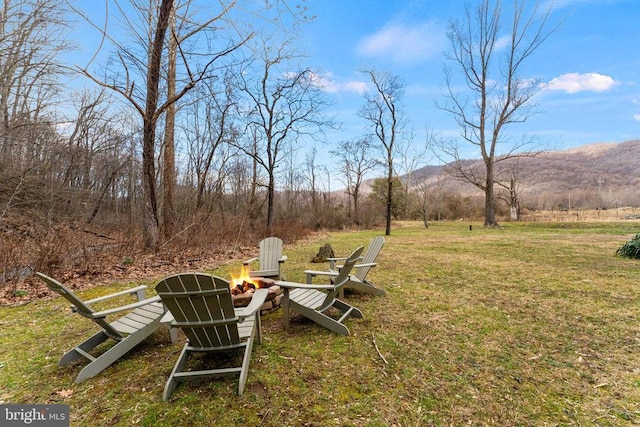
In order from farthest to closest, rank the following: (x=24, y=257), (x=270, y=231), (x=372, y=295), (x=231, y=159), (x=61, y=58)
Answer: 1. (x=231, y=159)
2. (x=270, y=231)
3. (x=61, y=58)
4. (x=24, y=257)
5. (x=372, y=295)

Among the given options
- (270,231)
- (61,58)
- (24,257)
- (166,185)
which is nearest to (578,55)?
(270,231)

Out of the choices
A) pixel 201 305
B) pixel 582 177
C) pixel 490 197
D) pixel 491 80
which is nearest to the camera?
pixel 201 305

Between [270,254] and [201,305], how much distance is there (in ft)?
10.9

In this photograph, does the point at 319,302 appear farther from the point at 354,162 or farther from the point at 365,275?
the point at 354,162

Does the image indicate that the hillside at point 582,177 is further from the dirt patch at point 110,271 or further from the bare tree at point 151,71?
the dirt patch at point 110,271

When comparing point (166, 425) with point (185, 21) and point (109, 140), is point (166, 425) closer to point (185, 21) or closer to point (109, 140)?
point (185, 21)

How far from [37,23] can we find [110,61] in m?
1.35

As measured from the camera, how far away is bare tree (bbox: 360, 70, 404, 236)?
16391mm

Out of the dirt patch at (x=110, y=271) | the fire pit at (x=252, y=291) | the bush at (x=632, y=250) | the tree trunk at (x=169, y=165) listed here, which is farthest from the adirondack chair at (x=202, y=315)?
the bush at (x=632, y=250)

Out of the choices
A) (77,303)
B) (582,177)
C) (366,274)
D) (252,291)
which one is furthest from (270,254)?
(582,177)

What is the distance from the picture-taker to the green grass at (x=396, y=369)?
6.27 feet

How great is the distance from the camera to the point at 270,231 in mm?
12273

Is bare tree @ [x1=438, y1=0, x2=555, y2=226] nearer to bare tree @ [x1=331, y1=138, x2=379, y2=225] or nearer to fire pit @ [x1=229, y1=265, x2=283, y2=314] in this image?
bare tree @ [x1=331, y1=138, x2=379, y2=225]

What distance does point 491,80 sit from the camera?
61.4ft
